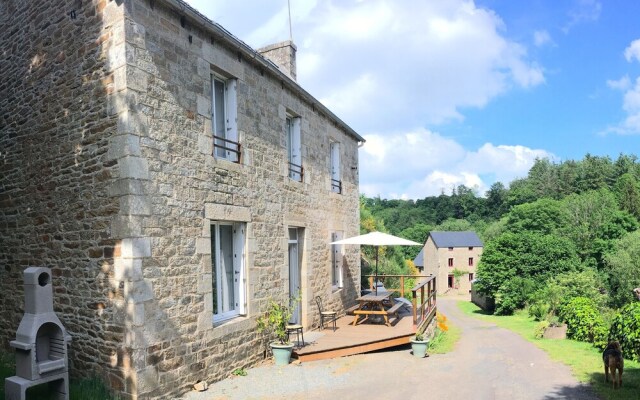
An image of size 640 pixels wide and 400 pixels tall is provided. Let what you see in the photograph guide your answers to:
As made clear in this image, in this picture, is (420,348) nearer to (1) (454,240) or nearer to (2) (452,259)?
(2) (452,259)

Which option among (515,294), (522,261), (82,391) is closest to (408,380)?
(82,391)

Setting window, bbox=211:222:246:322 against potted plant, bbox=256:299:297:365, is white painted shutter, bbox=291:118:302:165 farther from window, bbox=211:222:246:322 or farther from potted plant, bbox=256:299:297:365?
potted plant, bbox=256:299:297:365

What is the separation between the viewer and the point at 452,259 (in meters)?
49.7

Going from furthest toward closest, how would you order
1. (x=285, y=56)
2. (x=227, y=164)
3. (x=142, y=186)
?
(x=285, y=56), (x=227, y=164), (x=142, y=186)

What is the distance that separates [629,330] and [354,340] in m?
5.50

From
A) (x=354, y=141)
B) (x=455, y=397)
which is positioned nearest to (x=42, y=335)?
(x=455, y=397)

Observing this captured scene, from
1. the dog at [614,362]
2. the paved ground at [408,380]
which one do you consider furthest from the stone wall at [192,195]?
the dog at [614,362]

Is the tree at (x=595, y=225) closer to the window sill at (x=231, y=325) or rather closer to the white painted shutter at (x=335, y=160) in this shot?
the white painted shutter at (x=335, y=160)

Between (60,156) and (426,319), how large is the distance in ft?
30.4

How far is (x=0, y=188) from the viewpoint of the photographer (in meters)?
8.45

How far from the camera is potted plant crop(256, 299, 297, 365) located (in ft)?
28.1

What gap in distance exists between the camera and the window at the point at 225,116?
8266mm

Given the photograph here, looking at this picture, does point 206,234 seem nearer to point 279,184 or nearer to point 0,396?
point 279,184

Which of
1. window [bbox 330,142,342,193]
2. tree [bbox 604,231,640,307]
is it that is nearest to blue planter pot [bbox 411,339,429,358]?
window [bbox 330,142,342,193]
